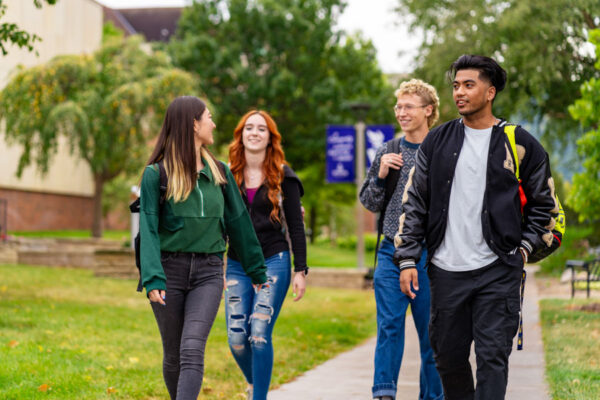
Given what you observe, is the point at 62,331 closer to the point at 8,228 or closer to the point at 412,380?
the point at 412,380

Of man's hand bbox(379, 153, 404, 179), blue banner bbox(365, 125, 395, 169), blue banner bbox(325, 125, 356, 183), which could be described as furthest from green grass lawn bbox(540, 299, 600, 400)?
blue banner bbox(325, 125, 356, 183)

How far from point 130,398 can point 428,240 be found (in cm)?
318

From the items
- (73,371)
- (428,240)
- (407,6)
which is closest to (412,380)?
(73,371)

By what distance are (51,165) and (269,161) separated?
32.7 meters

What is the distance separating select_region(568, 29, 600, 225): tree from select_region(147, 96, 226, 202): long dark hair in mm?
8201

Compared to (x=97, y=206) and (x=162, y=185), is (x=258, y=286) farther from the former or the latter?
(x=97, y=206)

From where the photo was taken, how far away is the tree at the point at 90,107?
82.4ft

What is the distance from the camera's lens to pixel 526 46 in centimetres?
1919

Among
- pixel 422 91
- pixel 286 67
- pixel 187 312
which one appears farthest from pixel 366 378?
pixel 286 67

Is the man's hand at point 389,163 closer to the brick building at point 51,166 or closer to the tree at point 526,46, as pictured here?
the tree at point 526,46

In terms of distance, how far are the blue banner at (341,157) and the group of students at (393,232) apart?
45.1 feet

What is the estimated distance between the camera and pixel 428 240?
4129mm

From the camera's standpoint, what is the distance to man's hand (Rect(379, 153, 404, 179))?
5359 mm

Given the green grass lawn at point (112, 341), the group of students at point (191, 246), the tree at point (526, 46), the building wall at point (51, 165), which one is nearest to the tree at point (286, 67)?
the building wall at point (51, 165)
